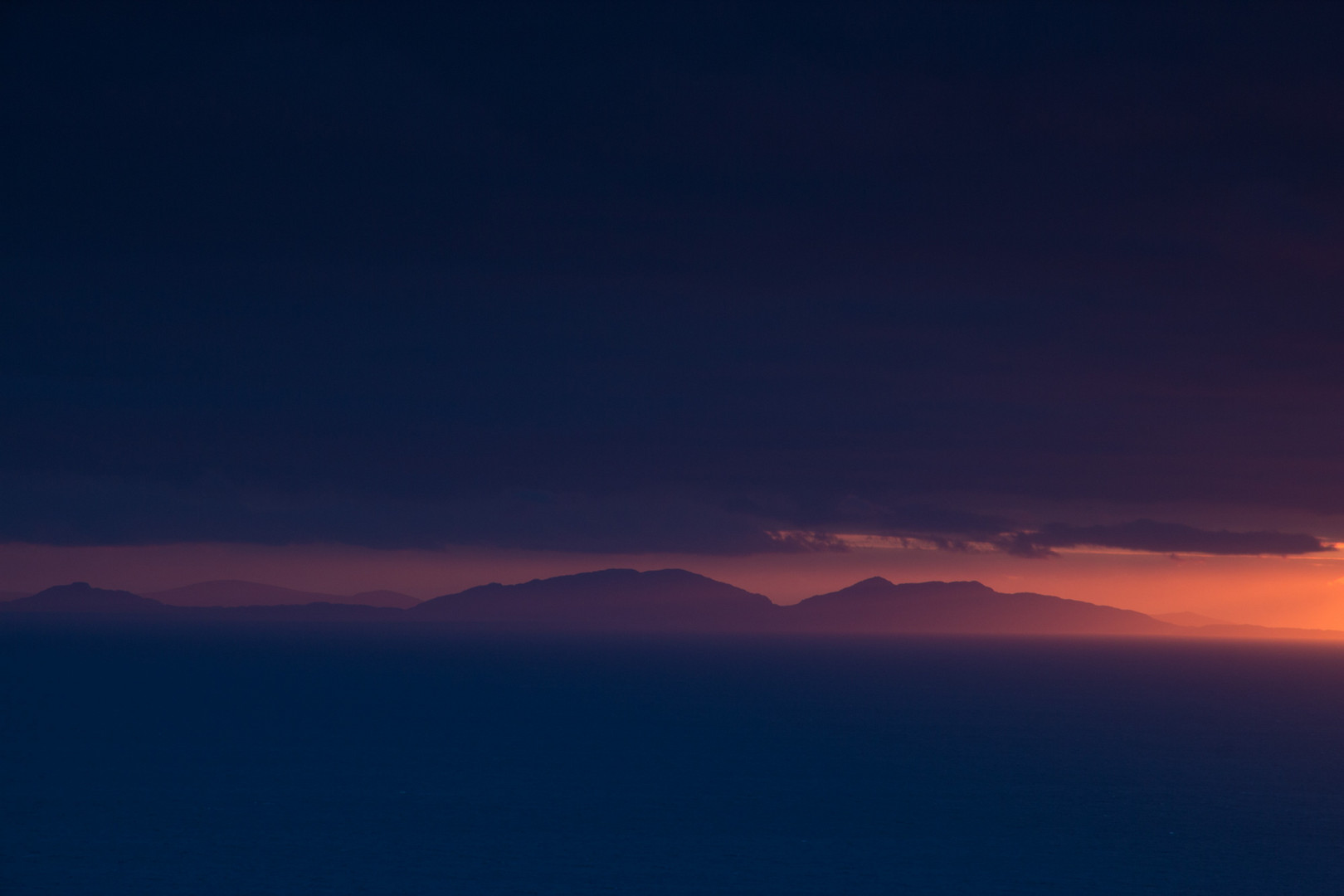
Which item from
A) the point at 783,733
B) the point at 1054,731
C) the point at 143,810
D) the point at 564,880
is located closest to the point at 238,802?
the point at 143,810

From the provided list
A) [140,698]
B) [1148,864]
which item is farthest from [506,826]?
[140,698]

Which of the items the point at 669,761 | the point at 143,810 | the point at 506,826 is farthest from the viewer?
the point at 669,761

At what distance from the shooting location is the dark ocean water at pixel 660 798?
50750mm

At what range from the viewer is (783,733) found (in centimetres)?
10244

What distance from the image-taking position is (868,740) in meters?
97.9

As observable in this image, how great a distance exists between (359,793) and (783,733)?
4564 cm

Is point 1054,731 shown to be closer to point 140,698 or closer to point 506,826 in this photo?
point 506,826

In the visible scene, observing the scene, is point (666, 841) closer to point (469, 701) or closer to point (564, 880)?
point (564, 880)

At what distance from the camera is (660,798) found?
68750mm

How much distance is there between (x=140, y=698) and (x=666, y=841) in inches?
4179

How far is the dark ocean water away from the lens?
50750mm

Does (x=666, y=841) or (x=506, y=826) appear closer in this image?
(x=666, y=841)

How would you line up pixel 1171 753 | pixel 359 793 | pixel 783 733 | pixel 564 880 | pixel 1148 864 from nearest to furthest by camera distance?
pixel 564 880
pixel 1148 864
pixel 359 793
pixel 1171 753
pixel 783 733

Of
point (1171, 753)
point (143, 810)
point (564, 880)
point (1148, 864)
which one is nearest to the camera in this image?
point (564, 880)
